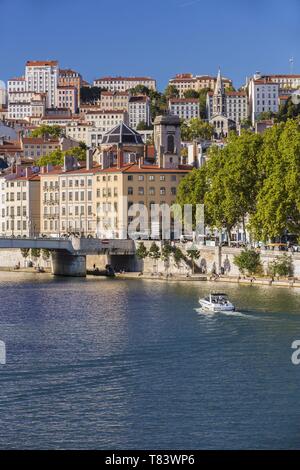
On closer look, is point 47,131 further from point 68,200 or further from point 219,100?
point 68,200

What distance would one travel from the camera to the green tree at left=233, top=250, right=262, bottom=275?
224ft

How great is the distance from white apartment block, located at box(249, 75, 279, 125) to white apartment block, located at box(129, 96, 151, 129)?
1533 centimetres

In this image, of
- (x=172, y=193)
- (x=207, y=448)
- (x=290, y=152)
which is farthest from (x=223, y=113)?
(x=207, y=448)

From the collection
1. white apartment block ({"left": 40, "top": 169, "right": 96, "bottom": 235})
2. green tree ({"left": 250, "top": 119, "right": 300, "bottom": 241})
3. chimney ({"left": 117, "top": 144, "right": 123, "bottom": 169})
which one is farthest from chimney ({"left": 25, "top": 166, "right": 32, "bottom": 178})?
green tree ({"left": 250, "top": 119, "right": 300, "bottom": 241})

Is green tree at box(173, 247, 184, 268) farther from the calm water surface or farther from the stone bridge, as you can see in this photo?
the calm water surface

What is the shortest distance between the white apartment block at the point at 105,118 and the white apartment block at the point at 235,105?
45.6 ft

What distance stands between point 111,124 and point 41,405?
502 ft

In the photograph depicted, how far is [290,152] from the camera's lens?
221 feet

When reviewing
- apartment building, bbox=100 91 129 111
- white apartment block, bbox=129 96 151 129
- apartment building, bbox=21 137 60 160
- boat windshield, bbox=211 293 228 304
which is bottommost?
boat windshield, bbox=211 293 228 304

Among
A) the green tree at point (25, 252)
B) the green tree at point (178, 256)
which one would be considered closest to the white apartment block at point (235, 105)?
the green tree at point (25, 252)

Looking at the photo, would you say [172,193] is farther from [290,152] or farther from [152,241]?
[290,152]

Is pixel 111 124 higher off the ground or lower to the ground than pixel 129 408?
higher

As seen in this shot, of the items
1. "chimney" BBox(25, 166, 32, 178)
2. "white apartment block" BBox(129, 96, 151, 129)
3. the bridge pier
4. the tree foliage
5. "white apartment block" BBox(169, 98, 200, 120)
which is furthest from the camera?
"white apartment block" BBox(169, 98, 200, 120)

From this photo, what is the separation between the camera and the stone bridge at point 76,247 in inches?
3046
